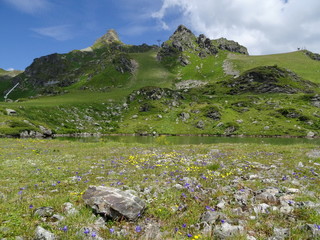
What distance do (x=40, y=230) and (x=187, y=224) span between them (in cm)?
429

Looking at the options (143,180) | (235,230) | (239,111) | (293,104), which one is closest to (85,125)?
(239,111)

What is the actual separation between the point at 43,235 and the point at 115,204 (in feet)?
7.33

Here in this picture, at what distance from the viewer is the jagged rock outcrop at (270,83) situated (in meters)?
168

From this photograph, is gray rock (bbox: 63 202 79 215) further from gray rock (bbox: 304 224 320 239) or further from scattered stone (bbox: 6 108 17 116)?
scattered stone (bbox: 6 108 17 116)

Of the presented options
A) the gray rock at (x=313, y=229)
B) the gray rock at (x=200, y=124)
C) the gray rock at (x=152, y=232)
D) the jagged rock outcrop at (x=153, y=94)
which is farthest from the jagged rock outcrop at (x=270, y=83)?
the gray rock at (x=152, y=232)

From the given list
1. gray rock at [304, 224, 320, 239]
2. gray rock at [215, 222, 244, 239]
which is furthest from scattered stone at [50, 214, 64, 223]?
gray rock at [304, 224, 320, 239]

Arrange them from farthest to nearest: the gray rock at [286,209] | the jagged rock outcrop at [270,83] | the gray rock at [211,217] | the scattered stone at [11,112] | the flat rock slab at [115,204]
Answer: the jagged rock outcrop at [270,83]
the scattered stone at [11,112]
the gray rock at [286,209]
the flat rock slab at [115,204]
the gray rock at [211,217]

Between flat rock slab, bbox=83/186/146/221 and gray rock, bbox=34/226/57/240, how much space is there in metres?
1.67

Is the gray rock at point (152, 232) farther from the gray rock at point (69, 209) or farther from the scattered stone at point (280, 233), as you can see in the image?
the scattered stone at point (280, 233)

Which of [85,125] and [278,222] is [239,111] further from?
[278,222]

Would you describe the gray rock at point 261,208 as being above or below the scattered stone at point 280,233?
below

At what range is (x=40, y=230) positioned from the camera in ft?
18.0

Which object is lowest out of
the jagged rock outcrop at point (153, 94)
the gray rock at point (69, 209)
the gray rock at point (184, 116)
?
the gray rock at point (184, 116)

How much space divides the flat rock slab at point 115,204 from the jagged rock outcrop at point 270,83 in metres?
183
